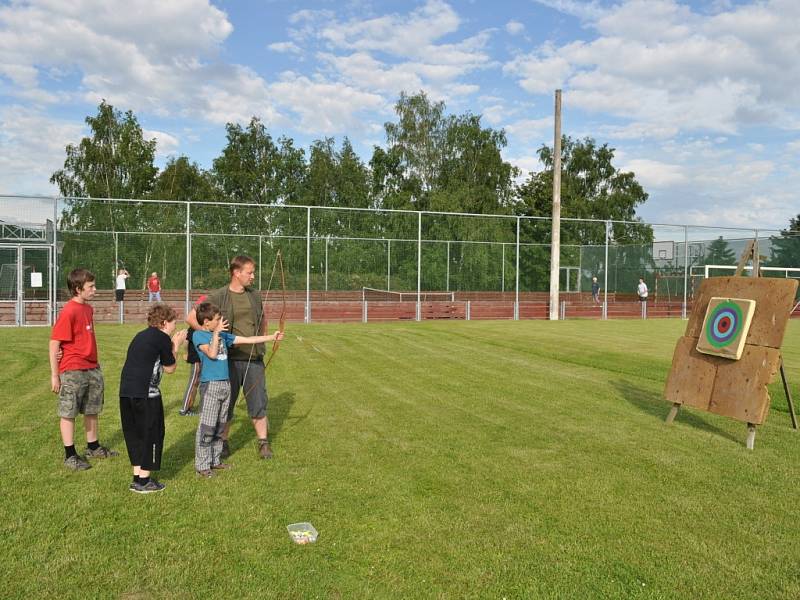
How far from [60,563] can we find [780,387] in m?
10.6

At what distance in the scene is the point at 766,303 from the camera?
7.82 meters

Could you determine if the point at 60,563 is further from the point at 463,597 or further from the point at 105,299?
the point at 105,299

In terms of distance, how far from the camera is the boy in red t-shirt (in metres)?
5.96

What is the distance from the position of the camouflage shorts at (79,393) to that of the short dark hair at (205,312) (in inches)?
56.0

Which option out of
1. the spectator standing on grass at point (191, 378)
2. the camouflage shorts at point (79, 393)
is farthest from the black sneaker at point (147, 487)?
the spectator standing on grass at point (191, 378)

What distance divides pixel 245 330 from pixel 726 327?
577cm

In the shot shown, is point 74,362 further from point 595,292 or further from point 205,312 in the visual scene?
point 595,292

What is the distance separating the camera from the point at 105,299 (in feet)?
83.8

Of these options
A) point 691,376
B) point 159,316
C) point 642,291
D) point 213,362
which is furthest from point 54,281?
point 642,291

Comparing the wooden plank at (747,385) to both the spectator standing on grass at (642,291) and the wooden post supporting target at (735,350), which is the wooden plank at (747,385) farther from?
the spectator standing on grass at (642,291)

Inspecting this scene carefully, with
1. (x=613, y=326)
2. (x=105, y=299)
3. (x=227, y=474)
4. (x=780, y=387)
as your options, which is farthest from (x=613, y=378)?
(x=105, y=299)

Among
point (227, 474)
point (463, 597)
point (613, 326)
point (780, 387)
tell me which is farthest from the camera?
point (613, 326)

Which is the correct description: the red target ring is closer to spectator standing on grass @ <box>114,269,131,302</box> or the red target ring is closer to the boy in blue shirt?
the boy in blue shirt

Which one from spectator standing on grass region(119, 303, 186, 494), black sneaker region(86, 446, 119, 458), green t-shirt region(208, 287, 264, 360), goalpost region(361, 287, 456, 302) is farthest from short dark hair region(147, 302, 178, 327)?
goalpost region(361, 287, 456, 302)
